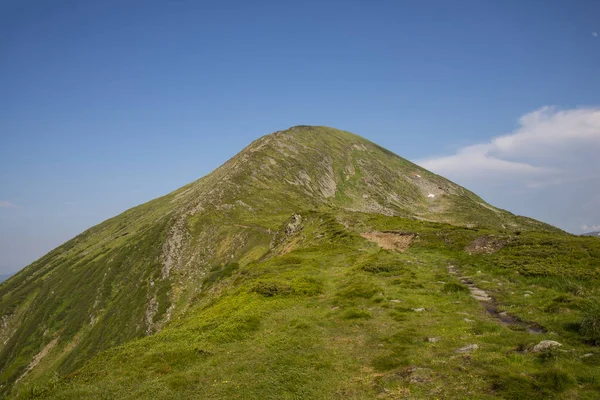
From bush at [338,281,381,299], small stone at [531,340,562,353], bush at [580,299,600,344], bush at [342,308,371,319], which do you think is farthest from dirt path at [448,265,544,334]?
bush at [342,308,371,319]

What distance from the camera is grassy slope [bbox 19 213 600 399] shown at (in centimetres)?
1364

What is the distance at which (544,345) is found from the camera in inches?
582

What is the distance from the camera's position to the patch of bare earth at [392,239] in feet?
157

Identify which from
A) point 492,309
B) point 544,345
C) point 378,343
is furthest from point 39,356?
point 544,345

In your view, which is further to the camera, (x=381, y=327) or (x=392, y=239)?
(x=392, y=239)

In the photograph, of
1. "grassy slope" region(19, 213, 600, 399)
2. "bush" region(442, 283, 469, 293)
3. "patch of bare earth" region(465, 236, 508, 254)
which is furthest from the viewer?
"patch of bare earth" region(465, 236, 508, 254)

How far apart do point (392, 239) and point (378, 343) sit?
33.9 meters

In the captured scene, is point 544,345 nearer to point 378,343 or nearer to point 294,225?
point 378,343

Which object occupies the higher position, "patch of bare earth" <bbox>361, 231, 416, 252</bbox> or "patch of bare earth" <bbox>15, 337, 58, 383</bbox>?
"patch of bare earth" <bbox>361, 231, 416, 252</bbox>

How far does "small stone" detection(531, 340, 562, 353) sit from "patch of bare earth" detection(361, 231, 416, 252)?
3118cm

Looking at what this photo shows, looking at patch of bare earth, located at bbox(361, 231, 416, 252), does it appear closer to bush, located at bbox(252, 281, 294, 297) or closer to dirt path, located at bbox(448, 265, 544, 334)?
dirt path, located at bbox(448, 265, 544, 334)

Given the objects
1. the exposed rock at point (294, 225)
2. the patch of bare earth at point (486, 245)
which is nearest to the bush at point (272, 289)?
the patch of bare earth at point (486, 245)

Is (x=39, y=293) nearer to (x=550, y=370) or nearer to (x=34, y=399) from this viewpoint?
(x=34, y=399)

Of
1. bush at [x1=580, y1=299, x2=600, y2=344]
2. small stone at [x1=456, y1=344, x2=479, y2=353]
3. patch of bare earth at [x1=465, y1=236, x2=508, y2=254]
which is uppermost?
patch of bare earth at [x1=465, y1=236, x2=508, y2=254]
